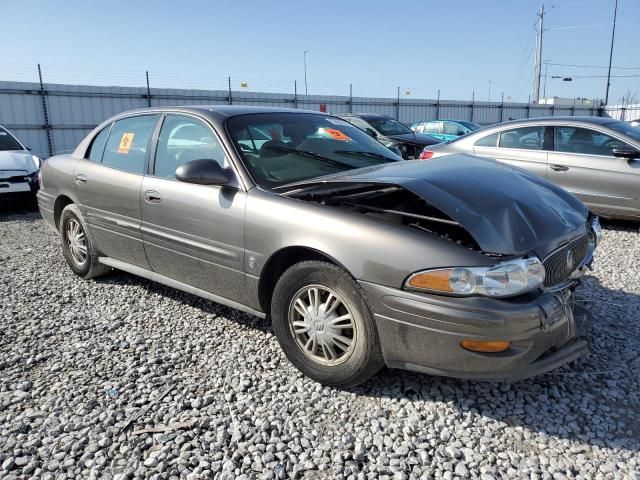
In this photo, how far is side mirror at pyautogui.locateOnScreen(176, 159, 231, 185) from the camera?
10.5 ft

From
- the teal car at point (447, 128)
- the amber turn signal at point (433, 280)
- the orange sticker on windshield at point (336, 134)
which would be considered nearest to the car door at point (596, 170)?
the orange sticker on windshield at point (336, 134)

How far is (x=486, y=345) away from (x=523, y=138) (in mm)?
5399

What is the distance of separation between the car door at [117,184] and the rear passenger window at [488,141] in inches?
193

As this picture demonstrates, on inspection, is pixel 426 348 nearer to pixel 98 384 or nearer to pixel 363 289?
pixel 363 289

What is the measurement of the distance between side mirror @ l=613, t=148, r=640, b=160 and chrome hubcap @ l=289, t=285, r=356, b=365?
5.10m

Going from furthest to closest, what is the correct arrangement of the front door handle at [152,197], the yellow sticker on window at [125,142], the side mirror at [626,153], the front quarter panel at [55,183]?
the side mirror at [626,153]
the front quarter panel at [55,183]
the yellow sticker on window at [125,142]
the front door handle at [152,197]

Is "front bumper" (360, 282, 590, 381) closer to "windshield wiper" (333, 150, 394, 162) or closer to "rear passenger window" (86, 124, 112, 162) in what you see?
"windshield wiper" (333, 150, 394, 162)

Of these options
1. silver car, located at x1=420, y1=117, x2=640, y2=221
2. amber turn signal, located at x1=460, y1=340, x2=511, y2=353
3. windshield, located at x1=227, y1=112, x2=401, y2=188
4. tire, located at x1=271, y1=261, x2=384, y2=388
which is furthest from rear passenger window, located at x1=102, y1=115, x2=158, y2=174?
silver car, located at x1=420, y1=117, x2=640, y2=221

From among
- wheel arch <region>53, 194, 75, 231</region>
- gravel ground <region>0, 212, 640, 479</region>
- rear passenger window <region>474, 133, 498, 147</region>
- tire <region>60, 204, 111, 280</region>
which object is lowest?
gravel ground <region>0, 212, 640, 479</region>

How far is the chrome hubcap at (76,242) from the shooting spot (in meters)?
4.82

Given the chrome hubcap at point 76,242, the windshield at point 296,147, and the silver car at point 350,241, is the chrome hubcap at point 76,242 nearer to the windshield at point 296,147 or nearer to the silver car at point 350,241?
the silver car at point 350,241

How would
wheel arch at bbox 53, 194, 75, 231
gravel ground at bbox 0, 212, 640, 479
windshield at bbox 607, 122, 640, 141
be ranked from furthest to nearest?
1. windshield at bbox 607, 122, 640, 141
2. wheel arch at bbox 53, 194, 75, 231
3. gravel ground at bbox 0, 212, 640, 479


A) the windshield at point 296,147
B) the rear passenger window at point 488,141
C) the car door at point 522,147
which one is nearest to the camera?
the windshield at point 296,147

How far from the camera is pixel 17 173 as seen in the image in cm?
845
